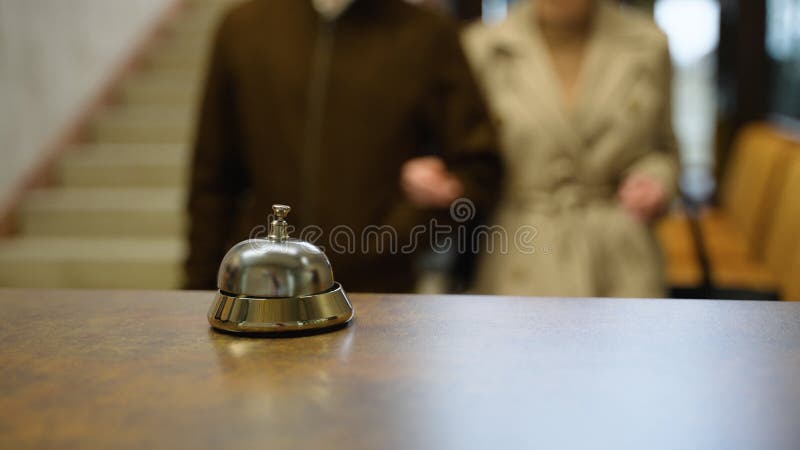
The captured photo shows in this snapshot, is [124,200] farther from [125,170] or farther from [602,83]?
[602,83]

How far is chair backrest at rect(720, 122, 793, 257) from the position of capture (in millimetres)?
3717

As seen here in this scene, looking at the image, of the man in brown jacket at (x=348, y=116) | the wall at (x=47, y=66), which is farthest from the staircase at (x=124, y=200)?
the man in brown jacket at (x=348, y=116)

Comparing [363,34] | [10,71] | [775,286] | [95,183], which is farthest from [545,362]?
[95,183]

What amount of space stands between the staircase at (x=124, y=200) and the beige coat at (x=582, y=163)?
2.52m

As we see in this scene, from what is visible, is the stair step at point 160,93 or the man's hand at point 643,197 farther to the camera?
the stair step at point 160,93

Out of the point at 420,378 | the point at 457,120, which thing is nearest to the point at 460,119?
the point at 457,120

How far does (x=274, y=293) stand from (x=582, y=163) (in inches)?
54.8

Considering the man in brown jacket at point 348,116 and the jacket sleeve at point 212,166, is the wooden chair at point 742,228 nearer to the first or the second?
the man in brown jacket at point 348,116

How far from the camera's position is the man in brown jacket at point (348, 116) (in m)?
1.96

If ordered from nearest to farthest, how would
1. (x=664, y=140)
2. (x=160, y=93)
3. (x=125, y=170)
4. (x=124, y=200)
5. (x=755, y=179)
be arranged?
(x=664, y=140) < (x=755, y=179) < (x=124, y=200) < (x=125, y=170) < (x=160, y=93)

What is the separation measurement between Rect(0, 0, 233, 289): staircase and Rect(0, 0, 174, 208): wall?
20cm

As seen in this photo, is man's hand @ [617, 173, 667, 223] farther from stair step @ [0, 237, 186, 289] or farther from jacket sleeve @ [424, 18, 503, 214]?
stair step @ [0, 237, 186, 289]

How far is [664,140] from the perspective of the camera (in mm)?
2256

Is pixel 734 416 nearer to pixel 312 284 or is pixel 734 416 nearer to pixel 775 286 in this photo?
pixel 312 284
